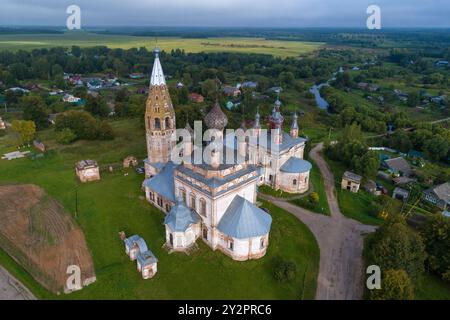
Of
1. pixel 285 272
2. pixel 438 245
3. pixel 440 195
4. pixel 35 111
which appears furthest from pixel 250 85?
pixel 285 272

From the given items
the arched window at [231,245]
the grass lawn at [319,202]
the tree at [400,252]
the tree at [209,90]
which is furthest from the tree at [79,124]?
the tree at [400,252]

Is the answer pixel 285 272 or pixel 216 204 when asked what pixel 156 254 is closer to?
pixel 216 204

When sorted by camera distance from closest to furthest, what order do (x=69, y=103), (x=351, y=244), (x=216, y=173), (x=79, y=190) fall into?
(x=216, y=173), (x=351, y=244), (x=79, y=190), (x=69, y=103)

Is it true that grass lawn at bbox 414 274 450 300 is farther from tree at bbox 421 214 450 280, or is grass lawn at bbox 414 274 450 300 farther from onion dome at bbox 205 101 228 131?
onion dome at bbox 205 101 228 131

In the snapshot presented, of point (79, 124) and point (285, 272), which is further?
point (79, 124)

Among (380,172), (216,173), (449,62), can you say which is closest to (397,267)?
(216,173)

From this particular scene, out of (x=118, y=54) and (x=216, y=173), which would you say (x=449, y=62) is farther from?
(x=216, y=173)
